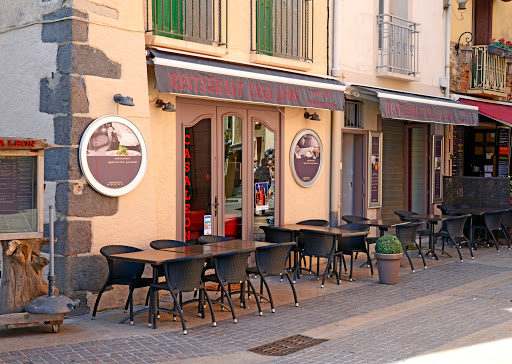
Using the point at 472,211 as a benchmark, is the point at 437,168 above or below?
above

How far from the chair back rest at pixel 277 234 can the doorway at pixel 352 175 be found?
3713 mm

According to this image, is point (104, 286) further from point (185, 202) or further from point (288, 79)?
point (288, 79)

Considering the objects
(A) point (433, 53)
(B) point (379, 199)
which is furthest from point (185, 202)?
(A) point (433, 53)

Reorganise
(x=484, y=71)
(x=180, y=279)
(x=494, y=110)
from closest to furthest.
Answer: (x=180, y=279), (x=494, y=110), (x=484, y=71)

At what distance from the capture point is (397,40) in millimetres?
14430

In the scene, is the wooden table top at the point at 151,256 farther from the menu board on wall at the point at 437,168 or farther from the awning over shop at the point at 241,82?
the menu board on wall at the point at 437,168

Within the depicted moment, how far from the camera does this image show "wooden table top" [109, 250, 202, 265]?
24.5ft

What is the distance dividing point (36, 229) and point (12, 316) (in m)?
0.94

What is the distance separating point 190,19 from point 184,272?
4261 millimetres

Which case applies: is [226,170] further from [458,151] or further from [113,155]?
→ [458,151]

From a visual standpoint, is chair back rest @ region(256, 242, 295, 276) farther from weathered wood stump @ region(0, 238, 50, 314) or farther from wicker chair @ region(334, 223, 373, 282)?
weathered wood stump @ region(0, 238, 50, 314)

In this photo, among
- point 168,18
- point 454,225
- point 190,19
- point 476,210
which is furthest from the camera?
point 476,210

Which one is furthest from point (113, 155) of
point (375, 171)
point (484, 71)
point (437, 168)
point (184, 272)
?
point (484, 71)

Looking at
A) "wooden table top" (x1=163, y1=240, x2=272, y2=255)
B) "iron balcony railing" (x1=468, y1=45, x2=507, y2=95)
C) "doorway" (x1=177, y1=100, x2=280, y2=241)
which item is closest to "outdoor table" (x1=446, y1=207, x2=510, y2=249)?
"iron balcony railing" (x1=468, y1=45, x2=507, y2=95)
